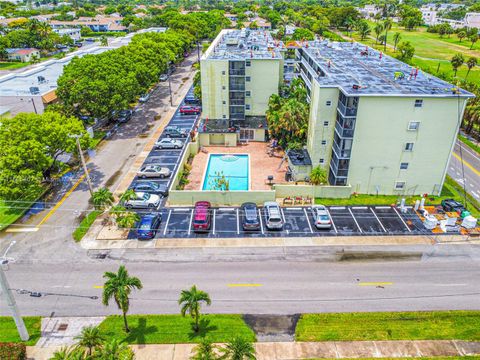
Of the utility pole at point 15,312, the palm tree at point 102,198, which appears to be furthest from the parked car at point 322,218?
the utility pole at point 15,312

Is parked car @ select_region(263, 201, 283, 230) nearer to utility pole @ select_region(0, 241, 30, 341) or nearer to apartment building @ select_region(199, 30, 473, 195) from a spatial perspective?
apartment building @ select_region(199, 30, 473, 195)

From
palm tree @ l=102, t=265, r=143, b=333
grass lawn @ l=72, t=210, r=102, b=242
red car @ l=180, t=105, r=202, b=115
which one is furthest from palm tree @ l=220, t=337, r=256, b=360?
red car @ l=180, t=105, r=202, b=115

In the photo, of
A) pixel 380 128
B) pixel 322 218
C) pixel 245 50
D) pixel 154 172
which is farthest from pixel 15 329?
pixel 245 50

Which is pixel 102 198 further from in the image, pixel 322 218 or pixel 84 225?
pixel 322 218

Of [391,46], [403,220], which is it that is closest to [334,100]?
[403,220]

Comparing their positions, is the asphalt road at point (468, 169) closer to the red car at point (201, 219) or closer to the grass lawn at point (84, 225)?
the red car at point (201, 219)

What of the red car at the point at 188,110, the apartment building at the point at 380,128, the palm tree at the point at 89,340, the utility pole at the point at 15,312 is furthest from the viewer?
the red car at the point at 188,110
